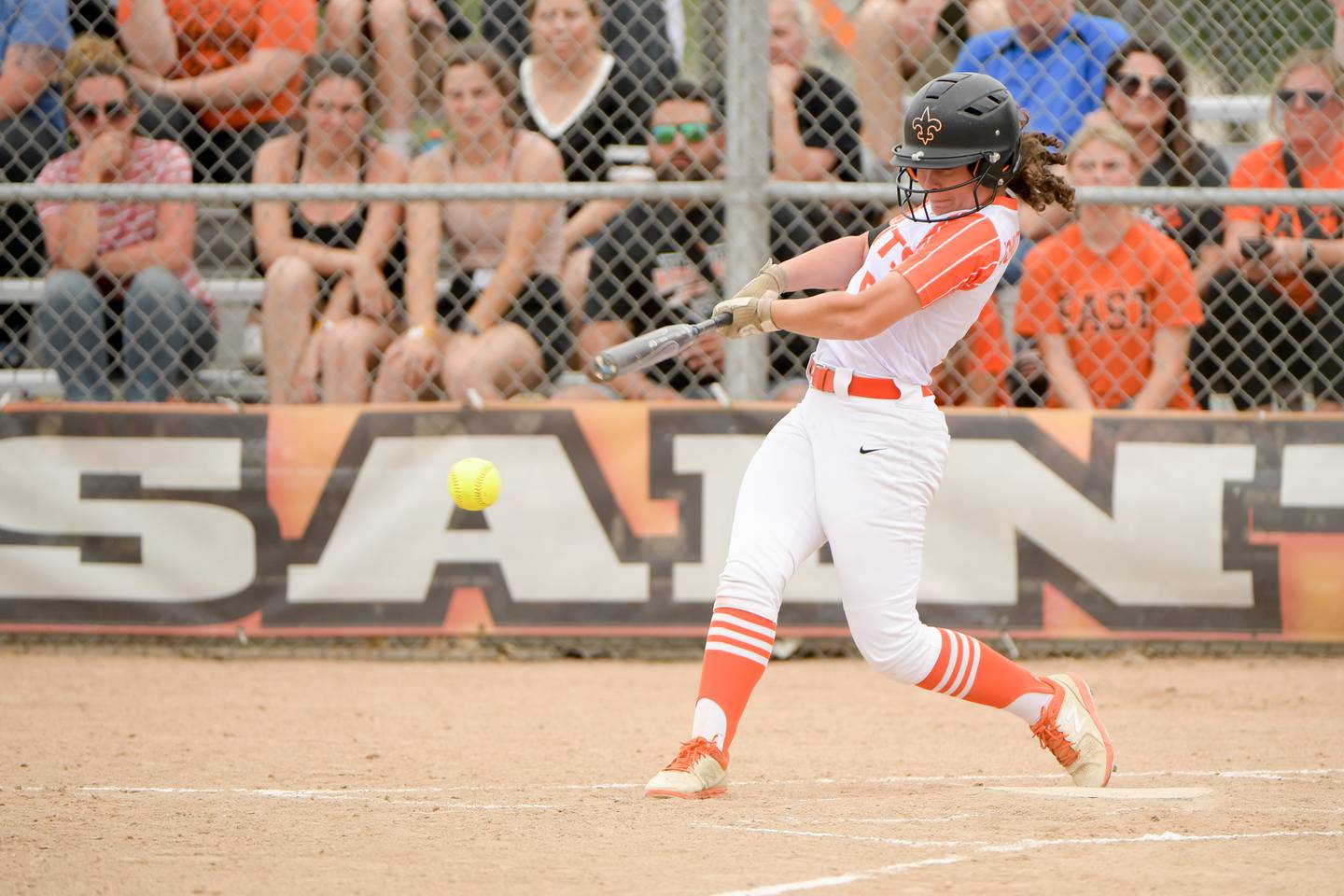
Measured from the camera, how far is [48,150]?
6.81m

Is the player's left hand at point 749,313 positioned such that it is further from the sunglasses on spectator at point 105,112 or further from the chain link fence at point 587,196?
the sunglasses on spectator at point 105,112

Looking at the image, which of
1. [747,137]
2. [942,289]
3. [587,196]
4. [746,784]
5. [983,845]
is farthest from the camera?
[747,137]

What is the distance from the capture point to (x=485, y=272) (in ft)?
21.9

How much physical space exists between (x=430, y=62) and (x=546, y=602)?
8.08 ft

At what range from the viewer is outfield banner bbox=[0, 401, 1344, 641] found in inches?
252

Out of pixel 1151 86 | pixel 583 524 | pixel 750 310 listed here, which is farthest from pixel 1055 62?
pixel 750 310

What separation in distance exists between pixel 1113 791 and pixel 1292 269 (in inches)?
118

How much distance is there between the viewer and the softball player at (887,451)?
12.8ft

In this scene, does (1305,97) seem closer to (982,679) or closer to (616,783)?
(982,679)

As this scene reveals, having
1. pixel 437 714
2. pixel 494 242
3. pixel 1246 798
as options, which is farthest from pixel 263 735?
pixel 1246 798

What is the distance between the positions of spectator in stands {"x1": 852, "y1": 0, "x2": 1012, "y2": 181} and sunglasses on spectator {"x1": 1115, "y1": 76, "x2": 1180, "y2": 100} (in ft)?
2.09

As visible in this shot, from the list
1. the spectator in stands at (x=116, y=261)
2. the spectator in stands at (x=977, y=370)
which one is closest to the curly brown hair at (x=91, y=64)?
the spectator in stands at (x=116, y=261)

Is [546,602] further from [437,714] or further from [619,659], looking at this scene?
[437,714]

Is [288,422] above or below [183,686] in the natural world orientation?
above
